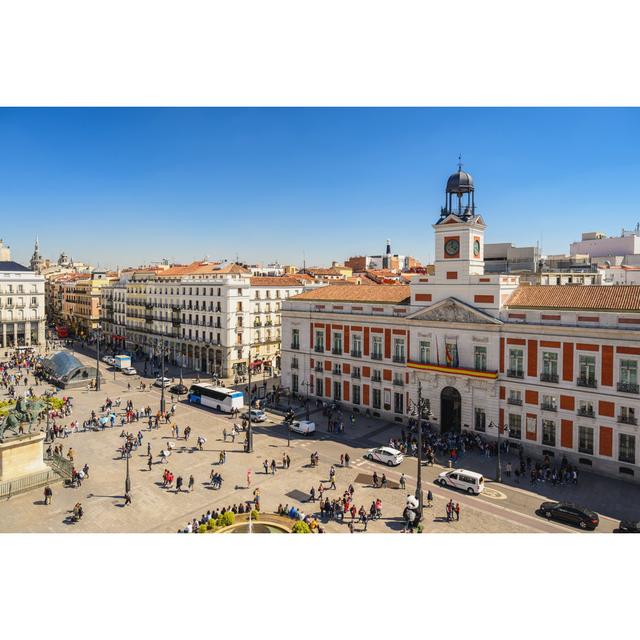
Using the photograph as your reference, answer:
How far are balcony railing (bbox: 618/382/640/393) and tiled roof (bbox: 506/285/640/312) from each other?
4.35 metres

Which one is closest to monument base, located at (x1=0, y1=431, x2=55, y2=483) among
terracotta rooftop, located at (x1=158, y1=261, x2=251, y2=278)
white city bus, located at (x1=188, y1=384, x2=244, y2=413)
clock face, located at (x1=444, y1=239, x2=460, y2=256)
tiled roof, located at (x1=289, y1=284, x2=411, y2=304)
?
white city bus, located at (x1=188, y1=384, x2=244, y2=413)

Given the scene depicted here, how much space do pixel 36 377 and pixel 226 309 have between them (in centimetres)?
2333

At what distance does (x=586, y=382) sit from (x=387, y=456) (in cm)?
1302

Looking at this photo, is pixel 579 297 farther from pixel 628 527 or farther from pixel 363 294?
pixel 363 294

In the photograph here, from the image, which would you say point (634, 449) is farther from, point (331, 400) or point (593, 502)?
point (331, 400)

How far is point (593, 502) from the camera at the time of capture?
26312mm

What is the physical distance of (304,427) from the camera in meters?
37.4

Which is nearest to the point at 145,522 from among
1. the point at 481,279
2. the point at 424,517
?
the point at 424,517

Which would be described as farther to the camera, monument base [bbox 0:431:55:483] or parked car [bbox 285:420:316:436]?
parked car [bbox 285:420:316:436]

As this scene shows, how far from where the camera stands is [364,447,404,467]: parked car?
104 feet

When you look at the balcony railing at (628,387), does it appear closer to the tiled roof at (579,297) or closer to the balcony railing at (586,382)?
the balcony railing at (586,382)

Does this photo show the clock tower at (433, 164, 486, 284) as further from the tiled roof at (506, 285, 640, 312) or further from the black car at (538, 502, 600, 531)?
the black car at (538, 502, 600, 531)

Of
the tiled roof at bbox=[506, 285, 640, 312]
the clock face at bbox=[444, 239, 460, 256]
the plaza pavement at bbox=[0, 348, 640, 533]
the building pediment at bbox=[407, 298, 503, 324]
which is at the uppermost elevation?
the clock face at bbox=[444, 239, 460, 256]

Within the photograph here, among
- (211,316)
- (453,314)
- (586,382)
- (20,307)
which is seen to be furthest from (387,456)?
(20,307)
